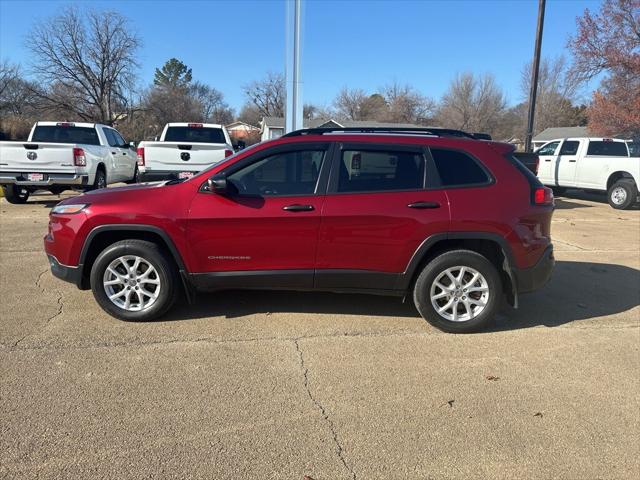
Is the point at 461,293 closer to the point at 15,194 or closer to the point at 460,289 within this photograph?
the point at 460,289

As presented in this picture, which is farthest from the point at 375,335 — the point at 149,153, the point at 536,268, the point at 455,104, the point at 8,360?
the point at 455,104

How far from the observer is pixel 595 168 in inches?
558

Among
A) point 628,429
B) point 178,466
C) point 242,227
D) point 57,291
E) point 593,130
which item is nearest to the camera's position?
point 178,466

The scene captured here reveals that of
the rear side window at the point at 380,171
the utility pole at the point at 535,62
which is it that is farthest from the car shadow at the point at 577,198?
the rear side window at the point at 380,171

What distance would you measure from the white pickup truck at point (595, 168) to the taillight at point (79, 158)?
1350cm

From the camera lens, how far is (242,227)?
4117 millimetres

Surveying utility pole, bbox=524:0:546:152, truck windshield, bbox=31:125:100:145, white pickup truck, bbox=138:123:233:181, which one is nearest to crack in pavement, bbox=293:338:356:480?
white pickup truck, bbox=138:123:233:181

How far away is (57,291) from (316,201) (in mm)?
3038

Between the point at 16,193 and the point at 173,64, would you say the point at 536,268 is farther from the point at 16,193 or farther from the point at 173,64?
the point at 173,64

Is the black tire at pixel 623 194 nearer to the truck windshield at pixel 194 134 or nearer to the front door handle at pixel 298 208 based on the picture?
the truck windshield at pixel 194 134

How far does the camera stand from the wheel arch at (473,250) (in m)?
4.16

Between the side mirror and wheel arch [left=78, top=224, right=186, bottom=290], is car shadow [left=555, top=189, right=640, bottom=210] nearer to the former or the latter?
the side mirror

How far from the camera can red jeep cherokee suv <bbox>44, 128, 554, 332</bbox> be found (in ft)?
13.5

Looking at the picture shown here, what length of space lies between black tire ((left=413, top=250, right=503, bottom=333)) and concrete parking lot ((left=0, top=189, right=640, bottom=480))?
129mm
